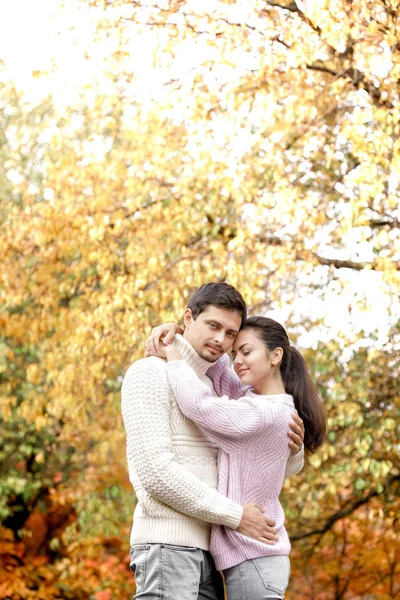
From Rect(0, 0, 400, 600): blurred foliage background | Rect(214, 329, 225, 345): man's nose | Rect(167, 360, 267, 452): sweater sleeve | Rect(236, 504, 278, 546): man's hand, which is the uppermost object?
Rect(214, 329, 225, 345): man's nose

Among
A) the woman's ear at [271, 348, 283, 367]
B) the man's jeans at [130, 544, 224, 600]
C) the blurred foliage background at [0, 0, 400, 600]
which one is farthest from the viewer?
the blurred foliage background at [0, 0, 400, 600]

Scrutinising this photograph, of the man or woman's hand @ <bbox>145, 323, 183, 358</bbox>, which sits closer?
the man

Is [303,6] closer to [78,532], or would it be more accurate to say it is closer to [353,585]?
[78,532]

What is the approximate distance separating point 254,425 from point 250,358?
0.81 ft

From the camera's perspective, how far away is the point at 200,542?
2.67 metres

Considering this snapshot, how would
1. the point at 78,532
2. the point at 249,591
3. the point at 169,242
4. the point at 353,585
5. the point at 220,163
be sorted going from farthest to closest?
the point at 353,585, the point at 78,532, the point at 169,242, the point at 220,163, the point at 249,591

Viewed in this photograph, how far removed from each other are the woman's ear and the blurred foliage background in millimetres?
2482

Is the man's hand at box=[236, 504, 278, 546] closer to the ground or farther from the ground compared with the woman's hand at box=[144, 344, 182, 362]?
closer to the ground

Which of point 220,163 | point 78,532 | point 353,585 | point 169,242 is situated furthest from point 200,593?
point 353,585

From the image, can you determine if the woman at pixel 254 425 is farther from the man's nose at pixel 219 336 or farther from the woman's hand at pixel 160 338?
the man's nose at pixel 219 336

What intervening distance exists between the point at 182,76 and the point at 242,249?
4.20ft

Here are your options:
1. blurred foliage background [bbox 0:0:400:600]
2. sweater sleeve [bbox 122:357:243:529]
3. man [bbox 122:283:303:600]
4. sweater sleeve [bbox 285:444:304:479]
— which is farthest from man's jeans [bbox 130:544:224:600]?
blurred foliage background [bbox 0:0:400:600]

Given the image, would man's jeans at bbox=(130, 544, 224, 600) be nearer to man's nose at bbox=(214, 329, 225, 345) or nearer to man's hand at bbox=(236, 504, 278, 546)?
man's hand at bbox=(236, 504, 278, 546)

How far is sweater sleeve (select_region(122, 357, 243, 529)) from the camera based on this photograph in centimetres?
257
